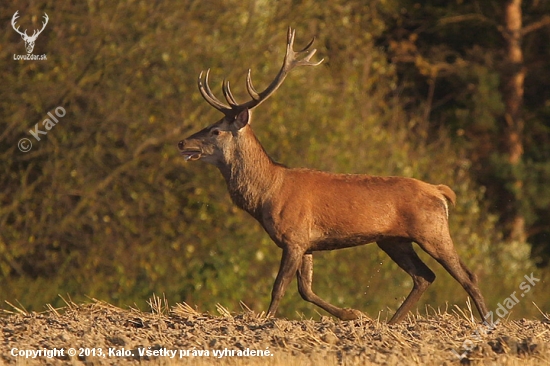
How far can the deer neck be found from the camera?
31.9ft

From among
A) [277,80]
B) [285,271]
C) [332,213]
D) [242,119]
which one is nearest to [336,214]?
[332,213]

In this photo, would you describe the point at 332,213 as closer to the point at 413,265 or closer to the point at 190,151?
the point at 413,265

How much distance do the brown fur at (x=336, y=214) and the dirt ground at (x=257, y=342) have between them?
32.5 inches

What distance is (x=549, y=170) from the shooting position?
65.3 ft

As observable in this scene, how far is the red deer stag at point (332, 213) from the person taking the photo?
949 centimetres

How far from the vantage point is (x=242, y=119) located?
998 centimetres

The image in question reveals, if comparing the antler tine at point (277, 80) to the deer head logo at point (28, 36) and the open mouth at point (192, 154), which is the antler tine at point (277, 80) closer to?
the open mouth at point (192, 154)

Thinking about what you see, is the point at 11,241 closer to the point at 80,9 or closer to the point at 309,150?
the point at 80,9

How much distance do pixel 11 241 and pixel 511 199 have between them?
9.53 m

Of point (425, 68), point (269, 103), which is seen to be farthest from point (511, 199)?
point (269, 103)
